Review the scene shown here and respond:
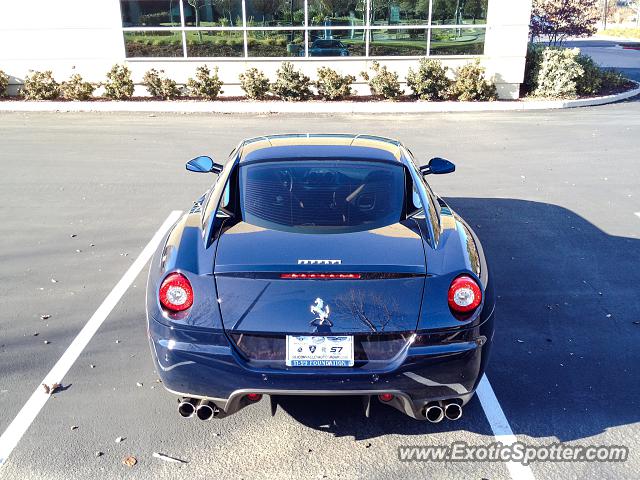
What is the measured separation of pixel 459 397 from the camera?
3197 mm

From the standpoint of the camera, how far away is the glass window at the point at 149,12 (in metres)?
16.5

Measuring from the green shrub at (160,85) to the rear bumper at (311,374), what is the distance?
1393 cm

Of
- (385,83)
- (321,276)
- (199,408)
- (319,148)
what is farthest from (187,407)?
(385,83)

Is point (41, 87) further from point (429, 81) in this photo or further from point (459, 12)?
point (459, 12)

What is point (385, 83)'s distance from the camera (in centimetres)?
1562

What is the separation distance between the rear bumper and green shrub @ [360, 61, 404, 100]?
13.2m

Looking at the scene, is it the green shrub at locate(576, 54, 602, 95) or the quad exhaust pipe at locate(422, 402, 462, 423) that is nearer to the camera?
the quad exhaust pipe at locate(422, 402, 462, 423)

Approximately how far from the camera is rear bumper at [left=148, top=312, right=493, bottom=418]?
3025 millimetres

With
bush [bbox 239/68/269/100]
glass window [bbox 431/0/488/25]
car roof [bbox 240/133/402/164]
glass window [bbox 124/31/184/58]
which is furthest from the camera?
glass window [bbox 124/31/184/58]

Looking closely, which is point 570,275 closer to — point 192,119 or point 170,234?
point 170,234

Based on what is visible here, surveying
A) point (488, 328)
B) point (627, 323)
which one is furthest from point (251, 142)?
point (627, 323)

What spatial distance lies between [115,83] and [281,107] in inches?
173

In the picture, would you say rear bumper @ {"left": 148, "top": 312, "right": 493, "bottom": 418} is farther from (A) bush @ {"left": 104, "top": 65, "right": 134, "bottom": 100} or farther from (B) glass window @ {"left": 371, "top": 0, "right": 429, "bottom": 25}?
(B) glass window @ {"left": 371, "top": 0, "right": 429, "bottom": 25}

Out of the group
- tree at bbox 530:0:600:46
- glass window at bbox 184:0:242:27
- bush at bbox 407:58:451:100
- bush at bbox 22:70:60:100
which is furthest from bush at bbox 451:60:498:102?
bush at bbox 22:70:60:100
